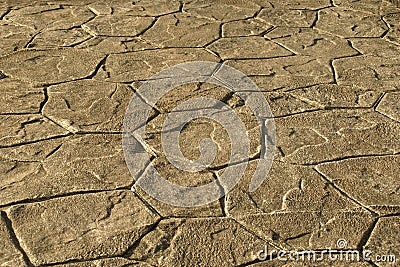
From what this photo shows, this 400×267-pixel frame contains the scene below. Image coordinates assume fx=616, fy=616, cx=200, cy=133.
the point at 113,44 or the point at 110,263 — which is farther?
the point at 113,44

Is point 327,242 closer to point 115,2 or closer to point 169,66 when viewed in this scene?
point 169,66

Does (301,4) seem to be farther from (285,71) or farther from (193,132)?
(193,132)

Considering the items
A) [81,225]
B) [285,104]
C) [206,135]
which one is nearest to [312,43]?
[285,104]

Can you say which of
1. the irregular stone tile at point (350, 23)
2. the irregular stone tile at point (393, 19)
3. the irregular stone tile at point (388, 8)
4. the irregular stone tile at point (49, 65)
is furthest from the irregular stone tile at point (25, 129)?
the irregular stone tile at point (388, 8)

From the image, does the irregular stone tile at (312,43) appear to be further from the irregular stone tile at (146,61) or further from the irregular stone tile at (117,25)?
the irregular stone tile at (117,25)

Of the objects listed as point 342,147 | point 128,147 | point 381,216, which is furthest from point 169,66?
point 381,216

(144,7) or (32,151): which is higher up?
(32,151)
